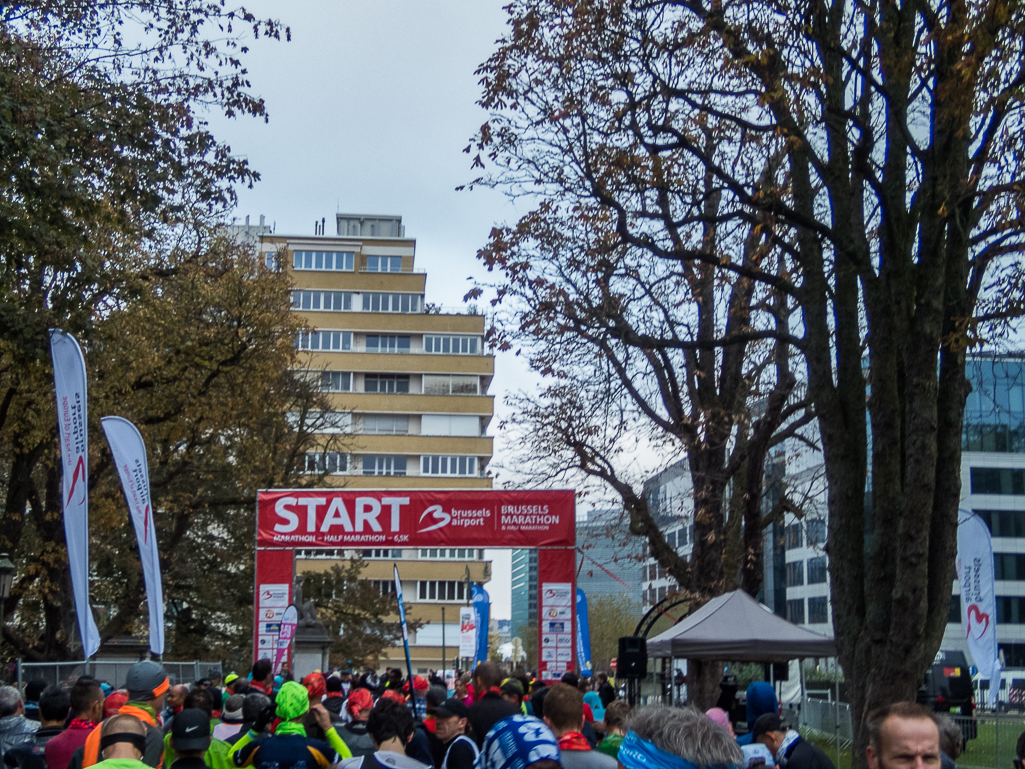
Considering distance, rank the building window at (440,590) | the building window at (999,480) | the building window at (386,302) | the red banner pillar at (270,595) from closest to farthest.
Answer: the red banner pillar at (270,595)
the building window at (999,480)
the building window at (440,590)
the building window at (386,302)

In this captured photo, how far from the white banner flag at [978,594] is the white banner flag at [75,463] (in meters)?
11.3

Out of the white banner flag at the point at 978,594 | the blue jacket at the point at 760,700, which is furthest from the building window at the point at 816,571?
the blue jacket at the point at 760,700

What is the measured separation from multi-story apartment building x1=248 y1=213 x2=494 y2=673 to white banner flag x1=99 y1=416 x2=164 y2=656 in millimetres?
68457

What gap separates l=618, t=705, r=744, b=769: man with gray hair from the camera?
318 centimetres

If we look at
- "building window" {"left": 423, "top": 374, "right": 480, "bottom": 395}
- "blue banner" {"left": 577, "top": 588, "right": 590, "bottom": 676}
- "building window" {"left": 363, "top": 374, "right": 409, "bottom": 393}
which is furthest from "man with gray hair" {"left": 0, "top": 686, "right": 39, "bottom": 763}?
"building window" {"left": 363, "top": 374, "right": 409, "bottom": 393}

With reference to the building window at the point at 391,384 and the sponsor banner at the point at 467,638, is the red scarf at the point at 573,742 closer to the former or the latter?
the sponsor banner at the point at 467,638

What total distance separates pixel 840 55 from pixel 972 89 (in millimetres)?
1693

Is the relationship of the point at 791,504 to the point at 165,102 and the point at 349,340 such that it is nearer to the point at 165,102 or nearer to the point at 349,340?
the point at 165,102

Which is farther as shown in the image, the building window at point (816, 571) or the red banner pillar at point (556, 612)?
the building window at point (816, 571)

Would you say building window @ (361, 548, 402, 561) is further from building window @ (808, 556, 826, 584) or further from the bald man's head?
the bald man's head

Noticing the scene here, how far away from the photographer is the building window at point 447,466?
8838 cm

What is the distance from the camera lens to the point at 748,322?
18.8 meters

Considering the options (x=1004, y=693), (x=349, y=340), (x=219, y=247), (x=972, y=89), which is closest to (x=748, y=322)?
(x=972, y=89)

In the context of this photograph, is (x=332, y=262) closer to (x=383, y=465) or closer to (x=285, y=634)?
(x=383, y=465)
